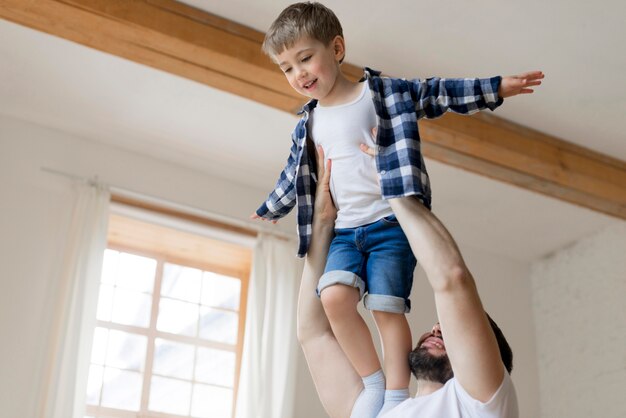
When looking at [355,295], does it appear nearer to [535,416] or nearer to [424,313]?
[424,313]

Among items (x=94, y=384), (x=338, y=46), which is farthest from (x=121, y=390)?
(x=338, y=46)

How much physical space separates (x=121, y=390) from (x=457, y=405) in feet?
10.2

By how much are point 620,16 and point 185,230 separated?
267 centimetres

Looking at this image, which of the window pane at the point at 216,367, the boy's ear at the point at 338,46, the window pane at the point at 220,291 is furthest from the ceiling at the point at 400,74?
the boy's ear at the point at 338,46

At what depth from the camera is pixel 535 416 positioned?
19.8 feet

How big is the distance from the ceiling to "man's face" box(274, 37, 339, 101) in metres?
1.95

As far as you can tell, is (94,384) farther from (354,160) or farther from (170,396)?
(354,160)

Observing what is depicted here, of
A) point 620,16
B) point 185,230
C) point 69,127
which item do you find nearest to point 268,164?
point 185,230

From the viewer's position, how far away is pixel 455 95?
218 centimetres

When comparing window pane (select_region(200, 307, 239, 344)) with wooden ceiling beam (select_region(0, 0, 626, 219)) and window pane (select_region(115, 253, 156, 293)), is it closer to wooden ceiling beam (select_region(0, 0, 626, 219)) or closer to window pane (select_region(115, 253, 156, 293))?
window pane (select_region(115, 253, 156, 293))

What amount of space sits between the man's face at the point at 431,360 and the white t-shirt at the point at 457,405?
8cm

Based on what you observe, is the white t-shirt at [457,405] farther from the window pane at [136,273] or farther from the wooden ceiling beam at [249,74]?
the window pane at [136,273]

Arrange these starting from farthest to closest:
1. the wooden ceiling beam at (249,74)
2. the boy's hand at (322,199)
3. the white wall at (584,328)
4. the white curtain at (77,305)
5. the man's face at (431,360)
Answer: the white wall at (584,328), the white curtain at (77,305), the wooden ceiling beam at (249,74), the man's face at (431,360), the boy's hand at (322,199)

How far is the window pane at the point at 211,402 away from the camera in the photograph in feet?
17.1
